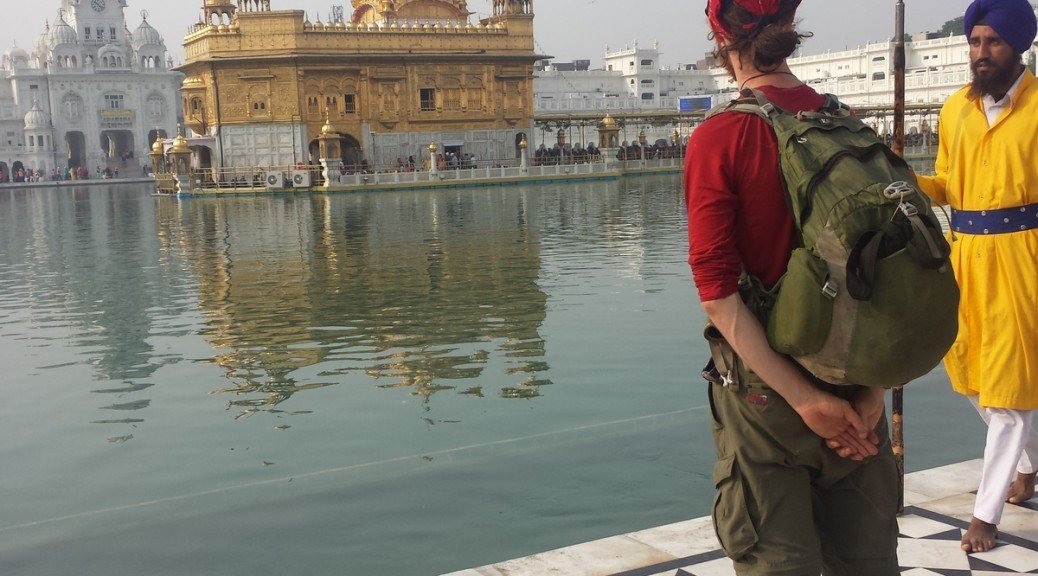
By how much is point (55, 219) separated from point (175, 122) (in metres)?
61.4

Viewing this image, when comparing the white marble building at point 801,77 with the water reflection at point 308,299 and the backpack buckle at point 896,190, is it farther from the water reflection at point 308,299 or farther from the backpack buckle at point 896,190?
the backpack buckle at point 896,190

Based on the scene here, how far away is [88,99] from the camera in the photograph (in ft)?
279

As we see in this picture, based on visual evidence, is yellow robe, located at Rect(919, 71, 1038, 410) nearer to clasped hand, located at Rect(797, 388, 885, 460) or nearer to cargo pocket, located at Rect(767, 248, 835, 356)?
clasped hand, located at Rect(797, 388, 885, 460)

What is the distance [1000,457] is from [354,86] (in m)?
46.5

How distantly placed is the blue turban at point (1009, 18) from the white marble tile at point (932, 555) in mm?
1684

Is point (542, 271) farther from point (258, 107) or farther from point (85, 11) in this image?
point (85, 11)

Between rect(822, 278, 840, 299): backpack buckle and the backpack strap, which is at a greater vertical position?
the backpack strap

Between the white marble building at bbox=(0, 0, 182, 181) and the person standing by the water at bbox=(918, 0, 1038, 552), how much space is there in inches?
3332

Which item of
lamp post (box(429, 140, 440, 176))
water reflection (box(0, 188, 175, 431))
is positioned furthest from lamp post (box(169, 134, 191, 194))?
water reflection (box(0, 188, 175, 431))

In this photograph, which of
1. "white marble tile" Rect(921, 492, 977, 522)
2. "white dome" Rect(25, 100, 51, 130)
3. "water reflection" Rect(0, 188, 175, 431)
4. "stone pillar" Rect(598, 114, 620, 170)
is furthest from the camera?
"white dome" Rect(25, 100, 51, 130)

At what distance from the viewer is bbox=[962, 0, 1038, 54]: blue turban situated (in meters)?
3.48

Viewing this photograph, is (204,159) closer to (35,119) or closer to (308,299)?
(308,299)

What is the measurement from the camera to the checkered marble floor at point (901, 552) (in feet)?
11.2

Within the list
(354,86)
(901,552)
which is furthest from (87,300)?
(354,86)
